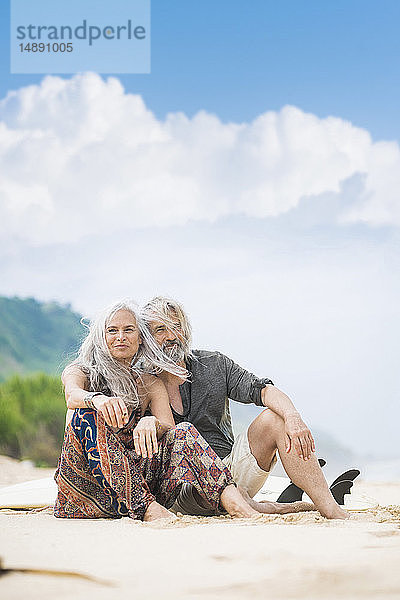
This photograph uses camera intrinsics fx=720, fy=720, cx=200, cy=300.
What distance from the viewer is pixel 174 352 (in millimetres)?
2602

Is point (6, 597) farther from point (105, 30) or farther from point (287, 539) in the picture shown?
point (105, 30)

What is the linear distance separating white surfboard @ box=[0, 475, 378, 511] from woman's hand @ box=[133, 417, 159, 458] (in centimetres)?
82

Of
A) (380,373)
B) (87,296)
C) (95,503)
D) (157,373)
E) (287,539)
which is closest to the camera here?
(287,539)

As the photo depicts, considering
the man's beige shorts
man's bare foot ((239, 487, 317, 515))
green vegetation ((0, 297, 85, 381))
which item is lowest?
man's bare foot ((239, 487, 317, 515))

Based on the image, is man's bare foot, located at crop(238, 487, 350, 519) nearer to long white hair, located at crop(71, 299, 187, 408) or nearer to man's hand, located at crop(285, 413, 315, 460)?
man's hand, located at crop(285, 413, 315, 460)

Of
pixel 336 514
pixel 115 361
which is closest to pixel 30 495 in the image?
pixel 115 361

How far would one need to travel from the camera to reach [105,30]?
9.97 metres

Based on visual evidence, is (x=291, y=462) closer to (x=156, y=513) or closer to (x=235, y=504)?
(x=235, y=504)

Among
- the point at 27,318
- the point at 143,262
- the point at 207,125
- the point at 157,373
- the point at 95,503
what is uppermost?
the point at 207,125

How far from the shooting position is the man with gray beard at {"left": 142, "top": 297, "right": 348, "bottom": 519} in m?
2.30

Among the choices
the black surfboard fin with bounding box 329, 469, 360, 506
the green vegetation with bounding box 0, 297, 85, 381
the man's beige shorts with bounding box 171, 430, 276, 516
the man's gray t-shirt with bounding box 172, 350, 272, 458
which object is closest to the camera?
the man's beige shorts with bounding box 171, 430, 276, 516

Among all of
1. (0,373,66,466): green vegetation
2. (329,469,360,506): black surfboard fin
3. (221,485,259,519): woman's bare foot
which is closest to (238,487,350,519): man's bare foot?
(221,485,259,519): woman's bare foot

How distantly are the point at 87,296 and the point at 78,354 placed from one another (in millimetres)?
11470

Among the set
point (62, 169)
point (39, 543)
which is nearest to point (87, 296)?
point (62, 169)
